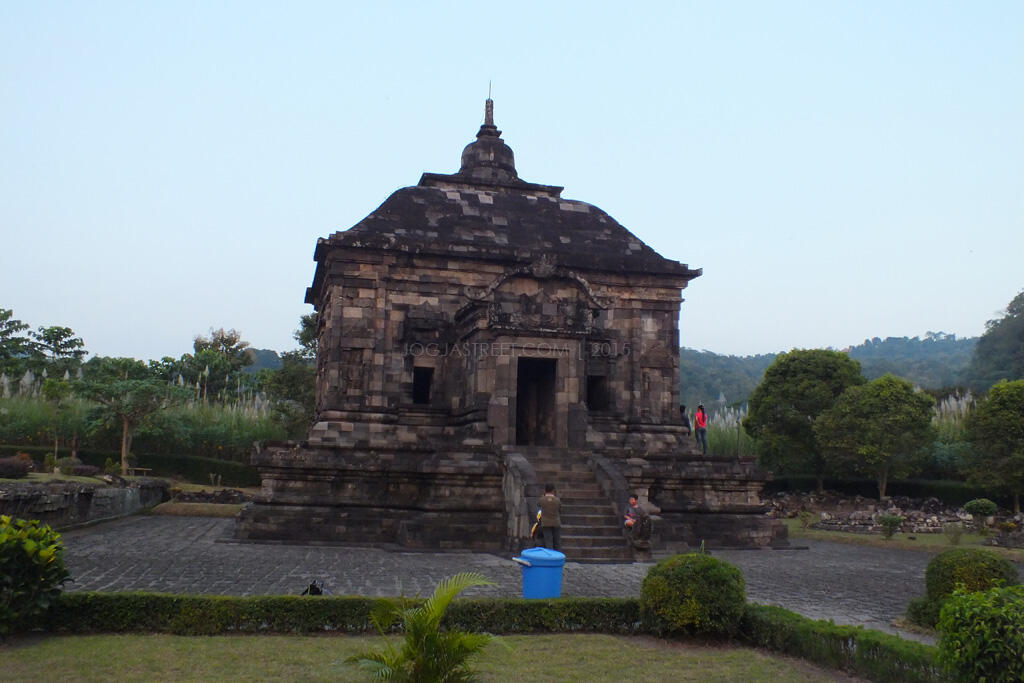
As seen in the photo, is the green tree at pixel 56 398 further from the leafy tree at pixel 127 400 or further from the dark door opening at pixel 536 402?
the dark door opening at pixel 536 402

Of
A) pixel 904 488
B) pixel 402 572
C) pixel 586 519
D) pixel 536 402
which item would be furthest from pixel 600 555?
pixel 904 488

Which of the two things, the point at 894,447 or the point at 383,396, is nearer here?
the point at 383,396

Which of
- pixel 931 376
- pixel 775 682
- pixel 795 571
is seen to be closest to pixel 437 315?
pixel 795 571

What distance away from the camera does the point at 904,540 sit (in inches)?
927

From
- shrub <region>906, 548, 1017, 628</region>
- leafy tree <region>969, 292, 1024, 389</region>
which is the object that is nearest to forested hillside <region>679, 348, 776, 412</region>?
leafy tree <region>969, 292, 1024, 389</region>

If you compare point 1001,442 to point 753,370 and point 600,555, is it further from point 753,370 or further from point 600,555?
point 753,370

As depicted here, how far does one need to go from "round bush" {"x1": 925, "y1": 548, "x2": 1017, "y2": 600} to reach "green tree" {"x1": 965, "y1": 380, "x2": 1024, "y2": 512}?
2412 cm

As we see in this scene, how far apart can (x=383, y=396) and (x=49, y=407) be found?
23.1 meters

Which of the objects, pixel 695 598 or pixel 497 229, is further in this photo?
pixel 497 229

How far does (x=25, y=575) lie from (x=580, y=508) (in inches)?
469

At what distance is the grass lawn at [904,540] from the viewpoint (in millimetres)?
21547

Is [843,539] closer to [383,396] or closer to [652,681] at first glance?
[383,396]

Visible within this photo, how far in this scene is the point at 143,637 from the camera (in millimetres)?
9156

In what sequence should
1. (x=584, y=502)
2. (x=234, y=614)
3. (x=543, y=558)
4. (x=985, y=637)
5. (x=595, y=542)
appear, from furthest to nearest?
(x=584, y=502)
(x=595, y=542)
(x=543, y=558)
(x=234, y=614)
(x=985, y=637)
